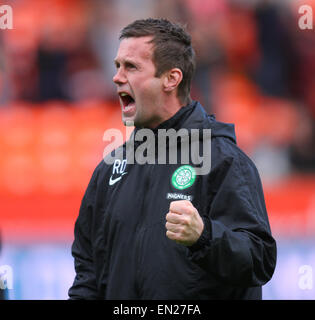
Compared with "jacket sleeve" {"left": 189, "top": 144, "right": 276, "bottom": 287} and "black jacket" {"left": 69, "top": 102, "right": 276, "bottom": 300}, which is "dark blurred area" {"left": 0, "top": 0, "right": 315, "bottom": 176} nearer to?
"black jacket" {"left": 69, "top": 102, "right": 276, "bottom": 300}

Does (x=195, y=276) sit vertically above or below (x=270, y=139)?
below

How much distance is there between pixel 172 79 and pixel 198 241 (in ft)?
3.00

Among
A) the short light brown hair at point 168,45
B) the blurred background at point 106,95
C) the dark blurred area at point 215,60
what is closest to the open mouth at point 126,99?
the short light brown hair at point 168,45

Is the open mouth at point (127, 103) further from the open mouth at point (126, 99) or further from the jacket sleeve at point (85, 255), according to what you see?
the jacket sleeve at point (85, 255)

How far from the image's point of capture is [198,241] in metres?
2.58

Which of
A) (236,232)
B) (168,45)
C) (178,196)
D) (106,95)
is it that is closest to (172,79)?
(168,45)

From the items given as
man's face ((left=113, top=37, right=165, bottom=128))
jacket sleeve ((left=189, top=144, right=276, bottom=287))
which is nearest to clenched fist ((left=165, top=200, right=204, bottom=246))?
jacket sleeve ((left=189, top=144, right=276, bottom=287))

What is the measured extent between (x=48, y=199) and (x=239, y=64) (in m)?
2.69

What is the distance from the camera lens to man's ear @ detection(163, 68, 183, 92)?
319cm

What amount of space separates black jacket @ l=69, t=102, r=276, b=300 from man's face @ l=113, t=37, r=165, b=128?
127mm
